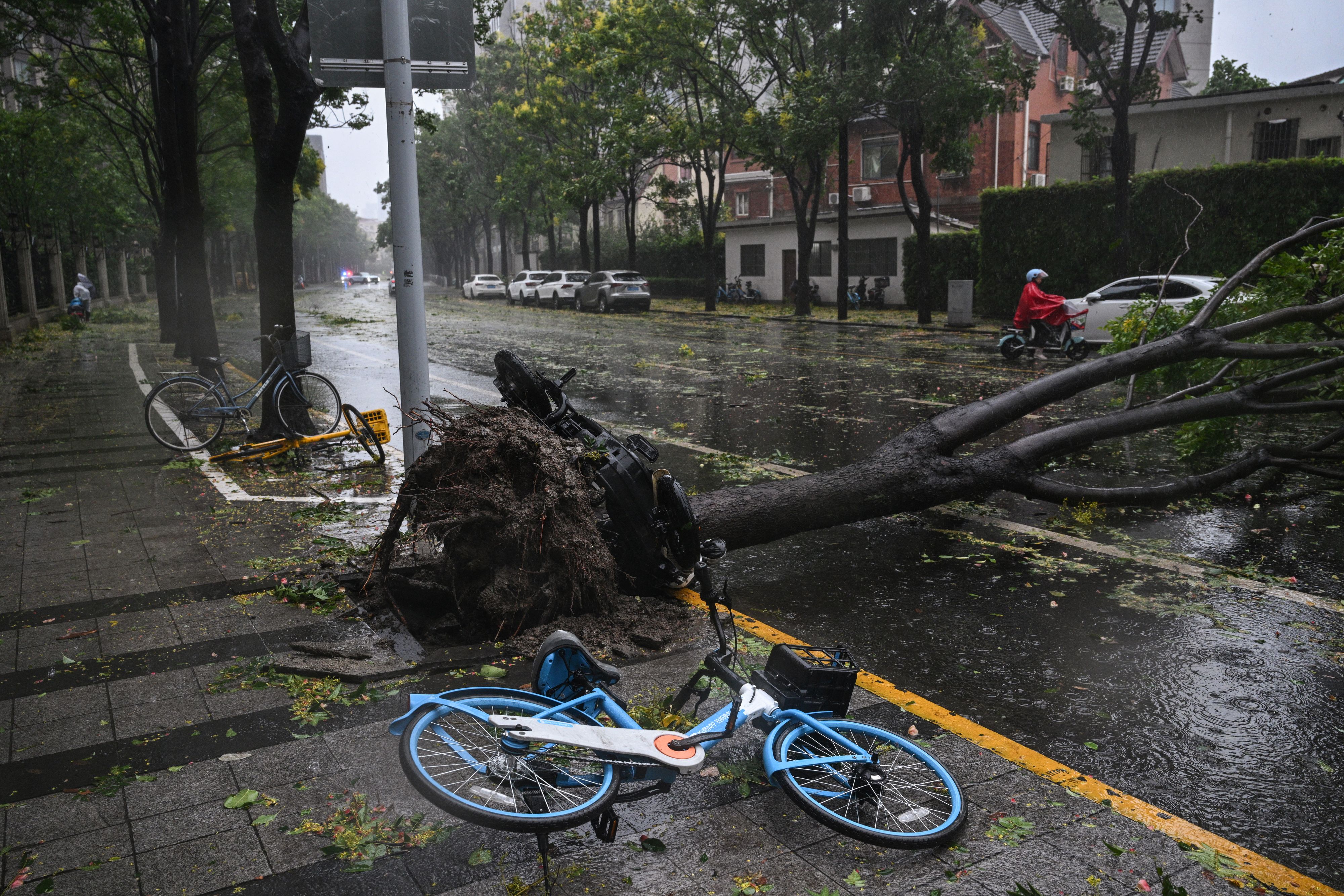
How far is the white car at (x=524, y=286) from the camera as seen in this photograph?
46031 millimetres

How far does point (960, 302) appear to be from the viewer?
26.1m

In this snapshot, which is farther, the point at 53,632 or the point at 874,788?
the point at 53,632

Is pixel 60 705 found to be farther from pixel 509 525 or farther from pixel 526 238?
pixel 526 238

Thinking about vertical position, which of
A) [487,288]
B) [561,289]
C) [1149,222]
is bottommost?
[561,289]

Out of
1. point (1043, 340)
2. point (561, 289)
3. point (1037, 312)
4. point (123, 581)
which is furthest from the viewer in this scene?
point (561, 289)

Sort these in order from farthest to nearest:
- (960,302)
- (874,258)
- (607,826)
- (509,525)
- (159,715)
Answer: (874,258), (960,302), (509,525), (159,715), (607,826)

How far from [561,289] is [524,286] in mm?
5184

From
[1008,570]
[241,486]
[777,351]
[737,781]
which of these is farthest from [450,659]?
[777,351]

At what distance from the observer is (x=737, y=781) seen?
3.44 metres

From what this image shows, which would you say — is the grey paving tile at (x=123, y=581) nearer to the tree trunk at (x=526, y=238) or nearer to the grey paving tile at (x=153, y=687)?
the grey paving tile at (x=153, y=687)

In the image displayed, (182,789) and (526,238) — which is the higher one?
(526,238)

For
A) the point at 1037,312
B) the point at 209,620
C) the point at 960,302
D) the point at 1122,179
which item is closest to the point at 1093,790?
the point at 209,620

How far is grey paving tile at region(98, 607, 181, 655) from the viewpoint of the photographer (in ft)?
15.4

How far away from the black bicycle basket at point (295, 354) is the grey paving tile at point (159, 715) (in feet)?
20.3
